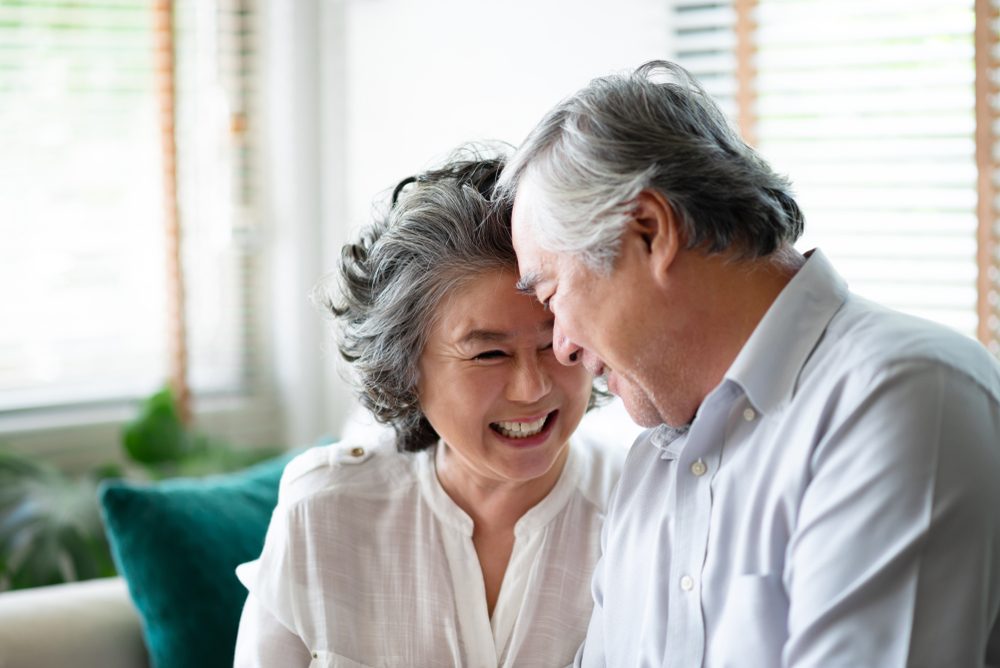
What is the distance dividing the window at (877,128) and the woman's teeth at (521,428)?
1199mm

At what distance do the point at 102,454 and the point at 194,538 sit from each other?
168 cm

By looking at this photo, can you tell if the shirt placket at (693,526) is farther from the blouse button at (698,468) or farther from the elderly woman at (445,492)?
the elderly woman at (445,492)

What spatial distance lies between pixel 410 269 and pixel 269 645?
620 mm

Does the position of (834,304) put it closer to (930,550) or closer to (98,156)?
(930,550)

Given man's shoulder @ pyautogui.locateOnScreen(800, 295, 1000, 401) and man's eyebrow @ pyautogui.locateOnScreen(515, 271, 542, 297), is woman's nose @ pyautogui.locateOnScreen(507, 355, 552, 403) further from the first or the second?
man's shoulder @ pyautogui.locateOnScreen(800, 295, 1000, 401)

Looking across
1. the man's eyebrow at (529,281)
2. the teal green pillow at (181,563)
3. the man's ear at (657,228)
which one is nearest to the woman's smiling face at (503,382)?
the man's eyebrow at (529,281)

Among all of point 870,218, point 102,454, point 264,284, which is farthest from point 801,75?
point 102,454

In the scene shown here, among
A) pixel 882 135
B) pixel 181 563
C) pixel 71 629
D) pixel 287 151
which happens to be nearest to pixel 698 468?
pixel 181 563

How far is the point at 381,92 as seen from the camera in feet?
12.2

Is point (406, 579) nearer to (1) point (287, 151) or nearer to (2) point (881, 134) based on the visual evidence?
(2) point (881, 134)

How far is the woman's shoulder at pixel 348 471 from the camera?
187 centimetres

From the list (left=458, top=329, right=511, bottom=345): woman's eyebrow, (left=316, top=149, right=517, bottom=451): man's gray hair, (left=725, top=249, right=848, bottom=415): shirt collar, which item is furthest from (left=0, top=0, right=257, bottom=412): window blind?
(left=725, top=249, right=848, bottom=415): shirt collar

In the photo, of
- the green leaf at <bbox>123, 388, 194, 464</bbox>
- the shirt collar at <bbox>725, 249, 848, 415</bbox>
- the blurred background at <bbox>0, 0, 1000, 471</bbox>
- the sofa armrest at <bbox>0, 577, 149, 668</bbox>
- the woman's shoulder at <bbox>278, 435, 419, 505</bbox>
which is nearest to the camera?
the shirt collar at <bbox>725, 249, 848, 415</bbox>

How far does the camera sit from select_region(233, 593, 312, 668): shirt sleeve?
176cm
